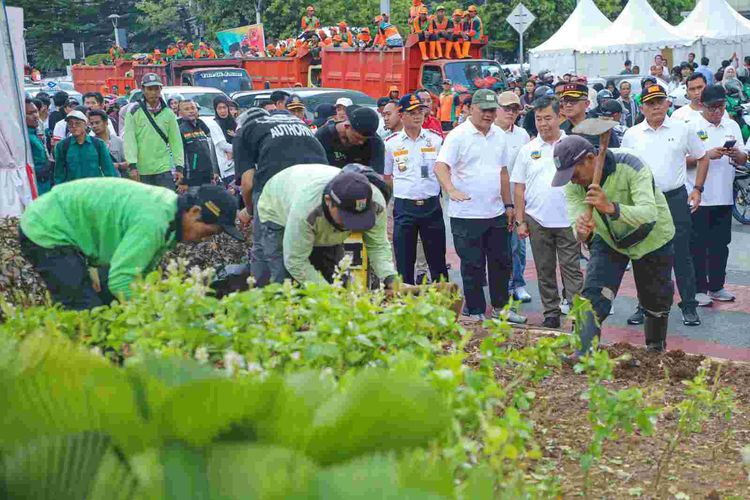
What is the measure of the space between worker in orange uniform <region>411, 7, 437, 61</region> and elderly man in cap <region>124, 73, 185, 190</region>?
13865mm

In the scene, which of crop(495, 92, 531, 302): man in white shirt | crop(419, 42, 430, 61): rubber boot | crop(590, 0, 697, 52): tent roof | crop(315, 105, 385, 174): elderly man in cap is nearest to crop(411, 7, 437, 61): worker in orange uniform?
crop(419, 42, 430, 61): rubber boot

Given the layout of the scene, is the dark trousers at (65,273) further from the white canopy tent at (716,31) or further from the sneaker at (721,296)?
the white canopy tent at (716,31)

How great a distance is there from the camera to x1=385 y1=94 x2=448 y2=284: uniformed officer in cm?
965

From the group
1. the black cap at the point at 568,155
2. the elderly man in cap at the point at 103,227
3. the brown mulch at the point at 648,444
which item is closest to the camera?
the brown mulch at the point at 648,444

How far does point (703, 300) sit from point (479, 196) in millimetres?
2228

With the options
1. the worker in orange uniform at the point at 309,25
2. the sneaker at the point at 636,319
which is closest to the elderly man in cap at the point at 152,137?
the sneaker at the point at 636,319

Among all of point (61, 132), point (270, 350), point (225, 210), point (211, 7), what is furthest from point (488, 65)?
→ point (211, 7)

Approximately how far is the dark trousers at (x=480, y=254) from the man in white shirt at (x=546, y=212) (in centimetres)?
21

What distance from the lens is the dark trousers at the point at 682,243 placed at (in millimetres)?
8930

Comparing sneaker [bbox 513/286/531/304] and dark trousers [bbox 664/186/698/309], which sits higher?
dark trousers [bbox 664/186/698/309]

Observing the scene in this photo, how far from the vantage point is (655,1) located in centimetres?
5703

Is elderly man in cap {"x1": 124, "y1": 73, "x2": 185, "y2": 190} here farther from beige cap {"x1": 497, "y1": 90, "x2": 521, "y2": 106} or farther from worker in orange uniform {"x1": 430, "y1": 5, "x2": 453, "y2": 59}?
worker in orange uniform {"x1": 430, "y1": 5, "x2": 453, "y2": 59}

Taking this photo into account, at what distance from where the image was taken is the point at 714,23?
3659cm

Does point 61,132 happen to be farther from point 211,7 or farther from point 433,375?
point 211,7
